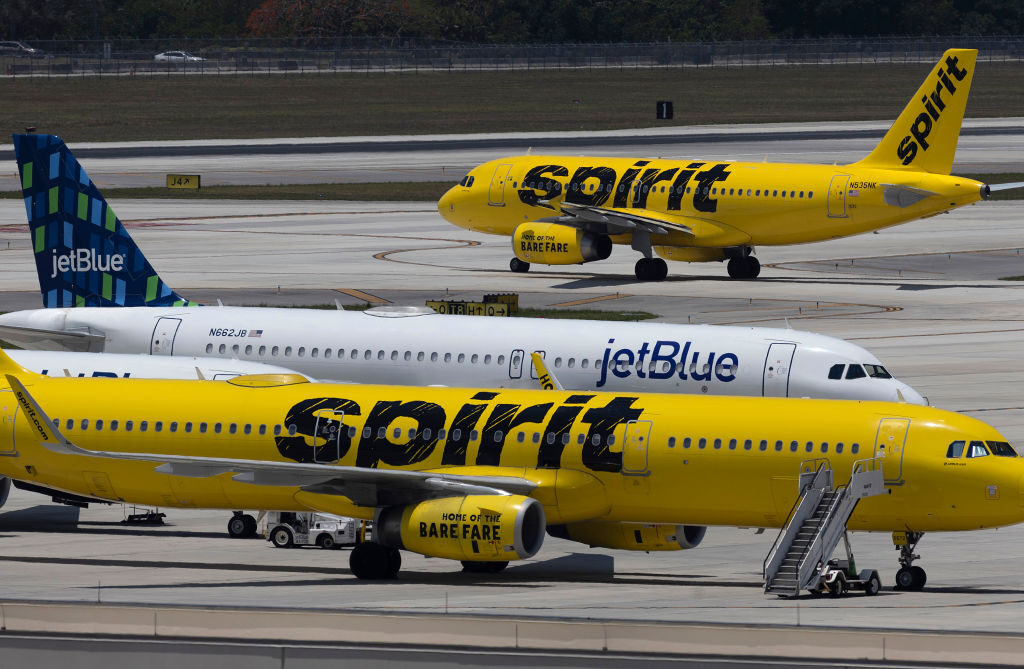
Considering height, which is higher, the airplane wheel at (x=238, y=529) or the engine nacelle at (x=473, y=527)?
the airplane wheel at (x=238, y=529)

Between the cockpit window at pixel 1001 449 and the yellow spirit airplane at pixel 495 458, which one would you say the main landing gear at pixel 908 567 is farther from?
the cockpit window at pixel 1001 449

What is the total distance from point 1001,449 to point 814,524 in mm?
4130

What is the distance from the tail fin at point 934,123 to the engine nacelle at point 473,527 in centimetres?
5399

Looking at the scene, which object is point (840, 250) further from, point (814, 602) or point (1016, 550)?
point (814, 602)

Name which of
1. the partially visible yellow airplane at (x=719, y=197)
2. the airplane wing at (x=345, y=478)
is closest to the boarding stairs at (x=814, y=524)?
the airplane wing at (x=345, y=478)

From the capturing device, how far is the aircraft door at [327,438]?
41656 millimetres

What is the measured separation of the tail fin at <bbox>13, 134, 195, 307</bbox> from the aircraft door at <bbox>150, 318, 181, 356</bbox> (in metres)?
3.16

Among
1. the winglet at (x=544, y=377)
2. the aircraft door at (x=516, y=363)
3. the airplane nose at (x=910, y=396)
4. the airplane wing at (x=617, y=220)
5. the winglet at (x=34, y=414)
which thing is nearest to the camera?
the winglet at (x=34, y=414)

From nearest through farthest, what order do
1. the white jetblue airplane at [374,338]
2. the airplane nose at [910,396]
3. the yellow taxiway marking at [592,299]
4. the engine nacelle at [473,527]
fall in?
1. the engine nacelle at [473,527]
2. the airplane nose at [910,396]
3. the white jetblue airplane at [374,338]
4. the yellow taxiway marking at [592,299]

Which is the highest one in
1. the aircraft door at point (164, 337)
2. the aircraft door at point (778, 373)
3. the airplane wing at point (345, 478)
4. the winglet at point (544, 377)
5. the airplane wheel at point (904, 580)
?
the aircraft door at point (164, 337)

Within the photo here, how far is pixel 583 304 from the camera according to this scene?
281 feet

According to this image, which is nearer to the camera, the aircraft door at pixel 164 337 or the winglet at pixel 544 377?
the winglet at pixel 544 377

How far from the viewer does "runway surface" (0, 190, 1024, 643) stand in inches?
1437

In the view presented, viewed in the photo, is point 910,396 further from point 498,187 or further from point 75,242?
point 498,187
